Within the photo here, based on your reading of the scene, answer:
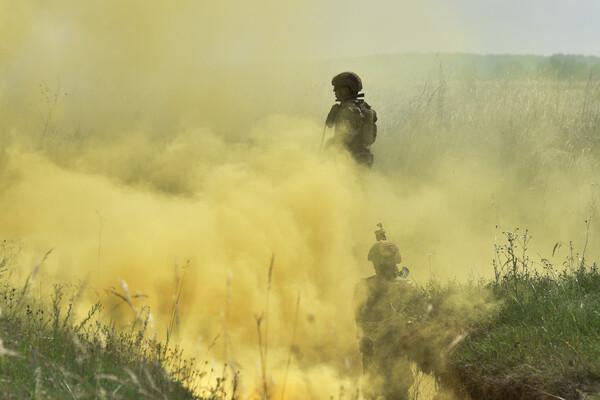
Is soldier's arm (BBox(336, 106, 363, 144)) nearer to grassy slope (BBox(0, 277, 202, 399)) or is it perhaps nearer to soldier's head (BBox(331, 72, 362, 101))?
soldier's head (BBox(331, 72, 362, 101))

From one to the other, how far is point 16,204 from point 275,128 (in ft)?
13.2

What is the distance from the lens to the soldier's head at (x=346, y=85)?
29.6 ft

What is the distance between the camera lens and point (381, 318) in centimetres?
660

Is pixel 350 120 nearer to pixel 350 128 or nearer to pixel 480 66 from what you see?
pixel 350 128

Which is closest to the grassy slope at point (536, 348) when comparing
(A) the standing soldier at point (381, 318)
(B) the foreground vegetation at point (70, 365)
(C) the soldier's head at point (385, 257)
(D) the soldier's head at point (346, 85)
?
(A) the standing soldier at point (381, 318)

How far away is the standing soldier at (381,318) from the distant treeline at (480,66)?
958 cm

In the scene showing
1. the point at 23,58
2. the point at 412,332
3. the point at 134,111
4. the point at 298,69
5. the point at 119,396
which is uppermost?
the point at 298,69

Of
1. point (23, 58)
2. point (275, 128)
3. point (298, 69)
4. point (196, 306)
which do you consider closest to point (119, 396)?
point (196, 306)

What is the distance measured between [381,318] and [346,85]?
3334 mm

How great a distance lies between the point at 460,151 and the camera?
1448 centimetres

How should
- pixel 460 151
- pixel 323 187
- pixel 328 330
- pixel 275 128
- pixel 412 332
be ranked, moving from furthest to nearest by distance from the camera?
pixel 460 151 → pixel 275 128 → pixel 323 187 → pixel 328 330 → pixel 412 332

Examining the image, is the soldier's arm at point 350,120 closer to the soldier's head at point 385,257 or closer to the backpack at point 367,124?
the backpack at point 367,124

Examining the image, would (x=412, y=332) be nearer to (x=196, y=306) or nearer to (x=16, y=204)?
(x=196, y=306)

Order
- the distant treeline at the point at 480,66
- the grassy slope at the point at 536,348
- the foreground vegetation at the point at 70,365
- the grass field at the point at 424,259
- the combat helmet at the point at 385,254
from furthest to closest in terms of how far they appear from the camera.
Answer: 1. the distant treeline at the point at 480,66
2. the combat helmet at the point at 385,254
3. the grassy slope at the point at 536,348
4. the grass field at the point at 424,259
5. the foreground vegetation at the point at 70,365
